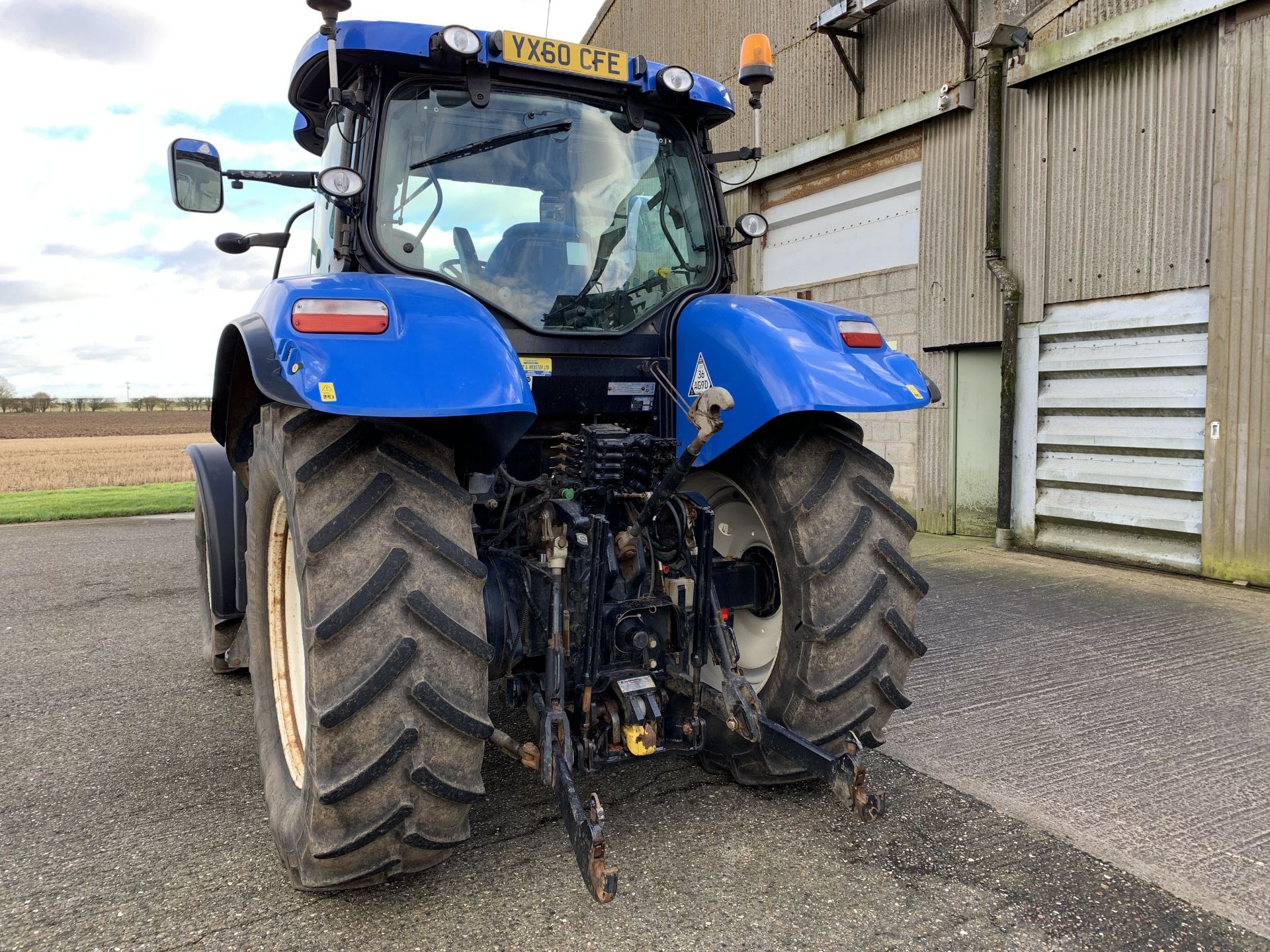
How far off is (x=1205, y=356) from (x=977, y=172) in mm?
2555

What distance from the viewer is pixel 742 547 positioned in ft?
10.4

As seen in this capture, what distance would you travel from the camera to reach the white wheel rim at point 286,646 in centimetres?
257

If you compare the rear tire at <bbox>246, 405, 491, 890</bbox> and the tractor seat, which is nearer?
the rear tire at <bbox>246, 405, 491, 890</bbox>

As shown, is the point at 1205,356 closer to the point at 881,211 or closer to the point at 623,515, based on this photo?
the point at 881,211

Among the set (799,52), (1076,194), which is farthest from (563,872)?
(799,52)

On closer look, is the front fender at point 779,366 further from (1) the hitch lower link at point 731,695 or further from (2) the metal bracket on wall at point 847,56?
(2) the metal bracket on wall at point 847,56

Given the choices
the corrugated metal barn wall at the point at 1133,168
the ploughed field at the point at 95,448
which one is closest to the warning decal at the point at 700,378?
the corrugated metal barn wall at the point at 1133,168

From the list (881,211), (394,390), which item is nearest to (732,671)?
(394,390)

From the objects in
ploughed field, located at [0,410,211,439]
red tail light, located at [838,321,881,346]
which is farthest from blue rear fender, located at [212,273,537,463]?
ploughed field, located at [0,410,211,439]

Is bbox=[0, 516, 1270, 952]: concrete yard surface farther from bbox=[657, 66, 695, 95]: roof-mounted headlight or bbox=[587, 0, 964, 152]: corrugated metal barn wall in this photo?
bbox=[587, 0, 964, 152]: corrugated metal barn wall

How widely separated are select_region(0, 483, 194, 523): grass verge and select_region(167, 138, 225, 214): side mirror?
843 cm

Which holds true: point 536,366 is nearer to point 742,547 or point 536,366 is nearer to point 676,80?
point 742,547

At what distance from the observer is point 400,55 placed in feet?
9.39

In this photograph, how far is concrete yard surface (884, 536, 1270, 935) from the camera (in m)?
2.65
